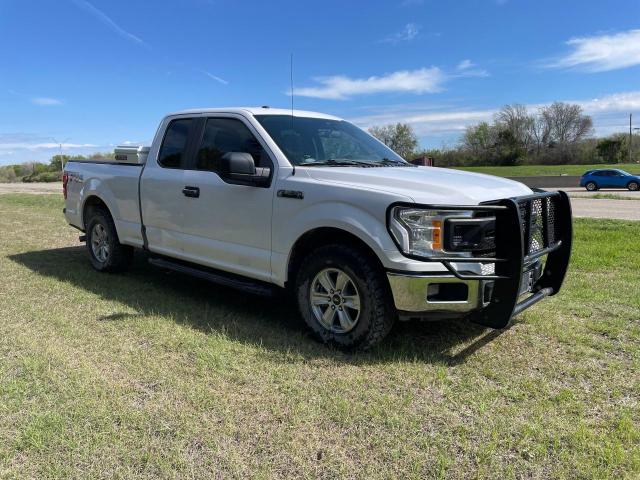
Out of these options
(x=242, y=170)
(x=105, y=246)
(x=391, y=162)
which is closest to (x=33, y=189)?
(x=105, y=246)

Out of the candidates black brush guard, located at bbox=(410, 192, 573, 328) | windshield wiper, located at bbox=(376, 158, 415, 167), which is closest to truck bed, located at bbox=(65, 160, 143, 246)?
windshield wiper, located at bbox=(376, 158, 415, 167)

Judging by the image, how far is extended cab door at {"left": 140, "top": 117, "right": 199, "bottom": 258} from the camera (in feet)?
17.7

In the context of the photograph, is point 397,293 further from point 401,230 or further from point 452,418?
point 452,418

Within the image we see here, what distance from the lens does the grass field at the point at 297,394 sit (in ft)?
8.82

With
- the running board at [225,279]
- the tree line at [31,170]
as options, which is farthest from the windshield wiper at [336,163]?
the tree line at [31,170]

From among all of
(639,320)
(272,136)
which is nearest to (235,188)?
(272,136)

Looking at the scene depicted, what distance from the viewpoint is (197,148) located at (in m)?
5.34

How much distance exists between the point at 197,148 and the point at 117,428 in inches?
123

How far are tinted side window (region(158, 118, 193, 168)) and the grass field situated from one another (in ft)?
4.85

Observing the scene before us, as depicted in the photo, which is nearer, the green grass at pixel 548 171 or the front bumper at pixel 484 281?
the front bumper at pixel 484 281

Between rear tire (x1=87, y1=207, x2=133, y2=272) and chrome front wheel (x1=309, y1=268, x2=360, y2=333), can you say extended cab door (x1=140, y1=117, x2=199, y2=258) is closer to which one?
rear tire (x1=87, y1=207, x2=133, y2=272)

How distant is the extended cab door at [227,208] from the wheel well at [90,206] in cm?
216

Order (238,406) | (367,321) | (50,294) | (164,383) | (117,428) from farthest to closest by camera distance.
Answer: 1. (50,294)
2. (367,321)
3. (164,383)
4. (238,406)
5. (117,428)

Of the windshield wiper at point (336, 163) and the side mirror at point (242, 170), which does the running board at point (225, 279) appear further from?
the windshield wiper at point (336, 163)
